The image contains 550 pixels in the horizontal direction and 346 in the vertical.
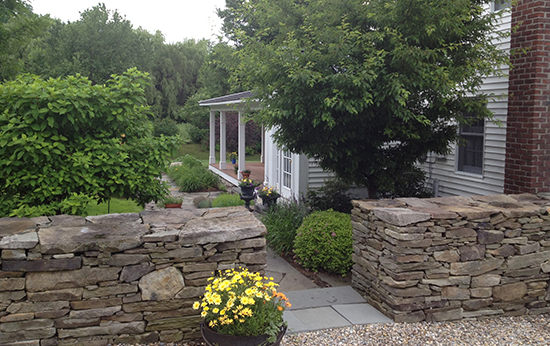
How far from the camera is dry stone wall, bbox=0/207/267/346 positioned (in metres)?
3.60

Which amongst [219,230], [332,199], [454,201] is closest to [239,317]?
[219,230]

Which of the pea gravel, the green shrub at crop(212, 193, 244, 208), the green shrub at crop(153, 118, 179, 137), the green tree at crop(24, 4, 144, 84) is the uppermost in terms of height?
the green tree at crop(24, 4, 144, 84)

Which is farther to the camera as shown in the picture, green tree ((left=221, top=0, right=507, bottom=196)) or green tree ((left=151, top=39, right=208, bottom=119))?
green tree ((left=151, top=39, right=208, bottom=119))

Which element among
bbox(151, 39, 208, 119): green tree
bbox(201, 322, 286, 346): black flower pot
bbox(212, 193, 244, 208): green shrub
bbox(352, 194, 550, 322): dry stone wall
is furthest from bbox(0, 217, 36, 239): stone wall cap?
bbox(151, 39, 208, 119): green tree

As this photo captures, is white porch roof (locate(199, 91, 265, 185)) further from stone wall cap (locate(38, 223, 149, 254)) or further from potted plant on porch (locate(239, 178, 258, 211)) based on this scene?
stone wall cap (locate(38, 223, 149, 254))

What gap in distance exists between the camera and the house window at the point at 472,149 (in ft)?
27.0

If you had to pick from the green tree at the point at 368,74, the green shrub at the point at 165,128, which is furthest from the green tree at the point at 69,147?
the green shrub at the point at 165,128

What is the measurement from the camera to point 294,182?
970cm

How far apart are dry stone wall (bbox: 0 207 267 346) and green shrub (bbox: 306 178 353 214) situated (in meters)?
4.03

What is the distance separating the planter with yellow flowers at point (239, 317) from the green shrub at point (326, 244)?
265 centimetres

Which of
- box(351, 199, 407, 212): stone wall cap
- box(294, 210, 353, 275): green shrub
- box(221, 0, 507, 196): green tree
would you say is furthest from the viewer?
box(294, 210, 353, 275): green shrub

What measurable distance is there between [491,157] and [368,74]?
10.9 ft

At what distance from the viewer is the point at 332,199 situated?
816cm

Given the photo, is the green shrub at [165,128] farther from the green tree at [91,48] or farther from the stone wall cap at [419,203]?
the stone wall cap at [419,203]
